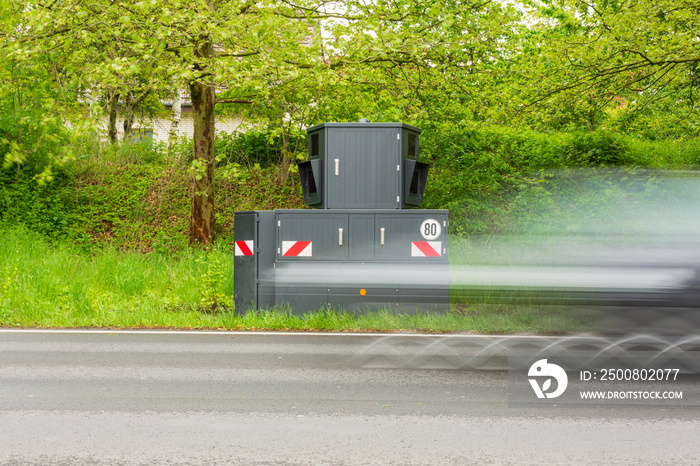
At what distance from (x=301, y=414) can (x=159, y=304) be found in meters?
6.64

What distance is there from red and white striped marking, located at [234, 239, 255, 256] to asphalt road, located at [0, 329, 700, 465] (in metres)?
2.53

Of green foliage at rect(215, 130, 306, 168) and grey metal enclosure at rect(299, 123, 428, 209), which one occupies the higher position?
green foliage at rect(215, 130, 306, 168)

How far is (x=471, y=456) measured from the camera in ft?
14.2

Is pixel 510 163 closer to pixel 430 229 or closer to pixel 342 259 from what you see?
pixel 430 229

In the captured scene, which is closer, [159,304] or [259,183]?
[159,304]

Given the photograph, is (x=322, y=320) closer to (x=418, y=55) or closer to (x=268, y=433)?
(x=268, y=433)

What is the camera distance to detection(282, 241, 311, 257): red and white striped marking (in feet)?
33.2

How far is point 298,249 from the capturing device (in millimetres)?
10141

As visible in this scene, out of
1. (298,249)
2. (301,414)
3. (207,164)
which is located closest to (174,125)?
(207,164)

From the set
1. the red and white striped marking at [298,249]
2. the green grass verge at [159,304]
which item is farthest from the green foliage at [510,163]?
the red and white striped marking at [298,249]

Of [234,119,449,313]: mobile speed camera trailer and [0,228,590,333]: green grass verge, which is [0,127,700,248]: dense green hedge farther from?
[234,119,449,313]: mobile speed camera trailer

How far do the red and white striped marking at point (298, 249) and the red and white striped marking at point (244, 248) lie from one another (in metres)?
0.51

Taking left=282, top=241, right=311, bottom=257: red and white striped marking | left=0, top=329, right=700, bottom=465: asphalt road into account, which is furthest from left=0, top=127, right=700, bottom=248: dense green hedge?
left=0, top=329, right=700, bottom=465: asphalt road

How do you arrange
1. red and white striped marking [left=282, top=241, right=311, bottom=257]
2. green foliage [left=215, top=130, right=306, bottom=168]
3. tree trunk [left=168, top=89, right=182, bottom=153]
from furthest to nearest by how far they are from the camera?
green foliage [left=215, top=130, right=306, bottom=168]
tree trunk [left=168, top=89, right=182, bottom=153]
red and white striped marking [left=282, top=241, right=311, bottom=257]
